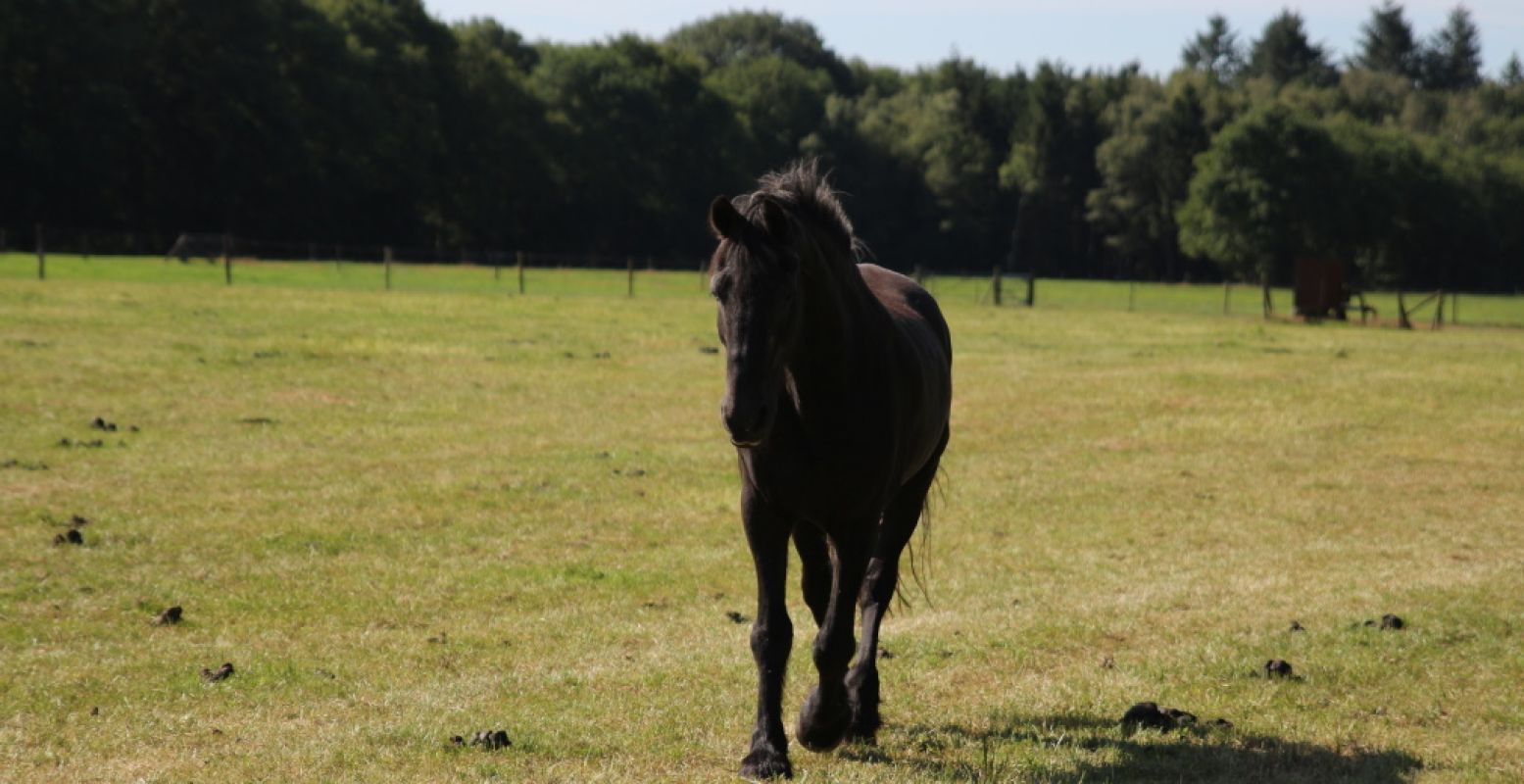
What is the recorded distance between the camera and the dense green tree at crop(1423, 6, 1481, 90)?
184 m

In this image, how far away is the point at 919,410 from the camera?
7023 millimetres

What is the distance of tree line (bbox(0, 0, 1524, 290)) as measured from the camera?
73.4 m

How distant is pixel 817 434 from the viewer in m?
6.14

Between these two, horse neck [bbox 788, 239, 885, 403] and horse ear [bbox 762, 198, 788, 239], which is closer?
horse ear [bbox 762, 198, 788, 239]

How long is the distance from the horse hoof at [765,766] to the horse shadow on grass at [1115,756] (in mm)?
514

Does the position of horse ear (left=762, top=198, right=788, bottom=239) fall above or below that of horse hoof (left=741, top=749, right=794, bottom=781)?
above

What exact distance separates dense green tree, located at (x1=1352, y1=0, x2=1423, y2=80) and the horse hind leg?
195187mm

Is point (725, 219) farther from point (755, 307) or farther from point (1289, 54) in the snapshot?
point (1289, 54)

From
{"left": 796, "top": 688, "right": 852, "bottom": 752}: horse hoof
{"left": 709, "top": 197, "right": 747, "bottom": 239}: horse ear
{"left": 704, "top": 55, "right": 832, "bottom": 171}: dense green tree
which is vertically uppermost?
{"left": 704, "top": 55, "right": 832, "bottom": 171}: dense green tree

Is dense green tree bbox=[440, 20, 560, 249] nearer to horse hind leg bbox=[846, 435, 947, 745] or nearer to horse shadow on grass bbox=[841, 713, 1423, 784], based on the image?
horse hind leg bbox=[846, 435, 947, 745]

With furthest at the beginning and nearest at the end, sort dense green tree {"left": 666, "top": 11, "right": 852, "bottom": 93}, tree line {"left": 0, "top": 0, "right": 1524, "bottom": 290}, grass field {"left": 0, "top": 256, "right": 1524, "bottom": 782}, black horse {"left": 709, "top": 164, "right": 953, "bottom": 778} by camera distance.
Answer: dense green tree {"left": 666, "top": 11, "right": 852, "bottom": 93} < tree line {"left": 0, "top": 0, "right": 1524, "bottom": 290} < grass field {"left": 0, "top": 256, "right": 1524, "bottom": 782} < black horse {"left": 709, "top": 164, "right": 953, "bottom": 778}

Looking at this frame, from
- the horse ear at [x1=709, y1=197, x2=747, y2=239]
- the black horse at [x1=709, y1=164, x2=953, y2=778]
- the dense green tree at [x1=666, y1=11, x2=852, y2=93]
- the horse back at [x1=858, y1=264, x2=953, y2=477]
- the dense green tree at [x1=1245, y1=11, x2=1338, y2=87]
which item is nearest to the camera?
the horse ear at [x1=709, y1=197, x2=747, y2=239]

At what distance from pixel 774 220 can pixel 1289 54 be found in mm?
188350

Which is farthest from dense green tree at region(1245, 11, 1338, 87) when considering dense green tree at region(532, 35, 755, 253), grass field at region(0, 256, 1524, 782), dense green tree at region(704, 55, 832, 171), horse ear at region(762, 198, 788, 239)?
horse ear at region(762, 198, 788, 239)
